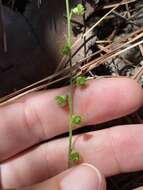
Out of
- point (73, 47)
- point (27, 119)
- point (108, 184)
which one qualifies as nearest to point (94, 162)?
point (108, 184)

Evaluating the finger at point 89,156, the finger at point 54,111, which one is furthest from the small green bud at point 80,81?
the finger at point 89,156

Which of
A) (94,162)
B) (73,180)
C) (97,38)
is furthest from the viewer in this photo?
(97,38)

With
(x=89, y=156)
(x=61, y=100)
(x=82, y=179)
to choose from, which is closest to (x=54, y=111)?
(x=61, y=100)

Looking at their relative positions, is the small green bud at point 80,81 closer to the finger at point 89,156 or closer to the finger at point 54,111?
the finger at point 54,111

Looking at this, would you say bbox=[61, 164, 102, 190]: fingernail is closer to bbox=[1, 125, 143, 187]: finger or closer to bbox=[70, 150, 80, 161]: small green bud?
bbox=[70, 150, 80, 161]: small green bud

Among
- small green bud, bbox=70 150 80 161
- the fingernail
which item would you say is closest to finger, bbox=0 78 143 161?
small green bud, bbox=70 150 80 161

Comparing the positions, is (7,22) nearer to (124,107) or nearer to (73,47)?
(73,47)

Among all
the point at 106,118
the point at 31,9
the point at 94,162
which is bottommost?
the point at 94,162
